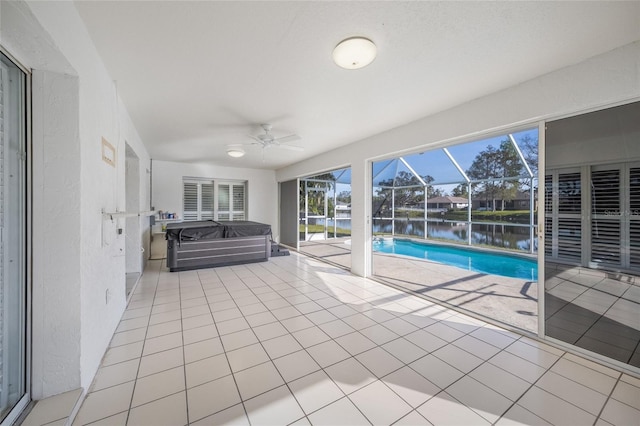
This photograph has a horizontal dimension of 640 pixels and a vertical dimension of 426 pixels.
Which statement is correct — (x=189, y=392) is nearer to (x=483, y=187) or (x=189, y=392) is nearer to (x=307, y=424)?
(x=307, y=424)

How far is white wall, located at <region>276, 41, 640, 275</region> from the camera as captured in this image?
6.06ft

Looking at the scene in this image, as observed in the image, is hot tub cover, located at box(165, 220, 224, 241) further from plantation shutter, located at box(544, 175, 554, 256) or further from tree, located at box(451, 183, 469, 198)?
tree, located at box(451, 183, 469, 198)

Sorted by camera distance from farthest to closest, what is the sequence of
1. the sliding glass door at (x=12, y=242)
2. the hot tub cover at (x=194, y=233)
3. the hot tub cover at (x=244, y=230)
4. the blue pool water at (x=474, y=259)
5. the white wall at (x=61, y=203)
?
the blue pool water at (x=474, y=259) < the hot tub cover at (x=244, y=230) < the hot tub cover at (x=194, y=233) < the white wall at (x=61, y=203) < the sliding glass door at (x=12, y=242)

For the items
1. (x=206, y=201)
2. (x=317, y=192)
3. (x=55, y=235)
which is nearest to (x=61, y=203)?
(x=55, y=235)

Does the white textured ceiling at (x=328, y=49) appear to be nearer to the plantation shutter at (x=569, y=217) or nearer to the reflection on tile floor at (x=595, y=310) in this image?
the plantation shutter at (x=569, y=217)

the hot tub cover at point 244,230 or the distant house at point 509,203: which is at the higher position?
the distant house at point 509,203

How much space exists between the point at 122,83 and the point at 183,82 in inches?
24.7

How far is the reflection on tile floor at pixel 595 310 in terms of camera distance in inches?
74.7

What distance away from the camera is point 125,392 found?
1628 millimetres

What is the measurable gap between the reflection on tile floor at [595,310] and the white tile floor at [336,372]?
202 millimetres

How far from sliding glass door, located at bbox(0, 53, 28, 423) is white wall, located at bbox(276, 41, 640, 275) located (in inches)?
145

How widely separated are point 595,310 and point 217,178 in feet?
25.8

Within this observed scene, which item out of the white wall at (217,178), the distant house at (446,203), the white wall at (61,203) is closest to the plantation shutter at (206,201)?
the white wall at (217,178)

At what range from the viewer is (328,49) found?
1.87 m
